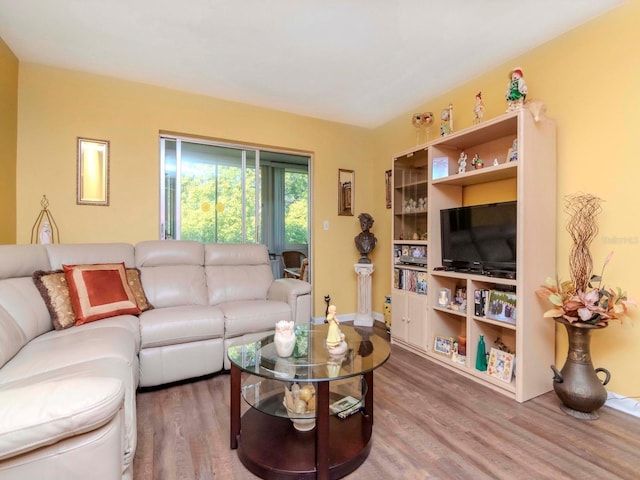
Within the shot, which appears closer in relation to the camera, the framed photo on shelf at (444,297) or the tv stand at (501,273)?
the tv stand at (501,273)

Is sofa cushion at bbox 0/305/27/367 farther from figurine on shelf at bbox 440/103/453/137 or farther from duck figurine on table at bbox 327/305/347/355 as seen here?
figurine on shelf at bbox 440/103/453/137

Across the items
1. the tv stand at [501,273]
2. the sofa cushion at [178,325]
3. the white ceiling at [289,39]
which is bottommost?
the sofa cushion at [178,325]

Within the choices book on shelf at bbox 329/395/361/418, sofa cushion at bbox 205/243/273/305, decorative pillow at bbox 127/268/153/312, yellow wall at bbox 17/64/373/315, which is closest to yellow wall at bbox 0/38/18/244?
yellow wall at bbox 17/64/373/315

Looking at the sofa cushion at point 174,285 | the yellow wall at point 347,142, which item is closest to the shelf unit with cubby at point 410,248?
the yellow wall at point 347,142

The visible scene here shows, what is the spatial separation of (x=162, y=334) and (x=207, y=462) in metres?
0.95

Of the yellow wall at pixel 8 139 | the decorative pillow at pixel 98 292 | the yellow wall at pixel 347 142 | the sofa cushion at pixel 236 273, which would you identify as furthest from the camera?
the sofa cushion at pixel 236 273

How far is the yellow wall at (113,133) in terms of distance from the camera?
2650mm

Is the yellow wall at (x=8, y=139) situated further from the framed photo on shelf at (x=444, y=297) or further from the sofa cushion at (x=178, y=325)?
the framed photo on shelf at (x=444, y=297)

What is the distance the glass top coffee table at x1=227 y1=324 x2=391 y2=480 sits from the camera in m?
1.32

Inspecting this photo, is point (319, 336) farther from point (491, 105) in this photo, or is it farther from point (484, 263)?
point (491, 105)

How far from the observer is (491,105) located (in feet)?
8.73

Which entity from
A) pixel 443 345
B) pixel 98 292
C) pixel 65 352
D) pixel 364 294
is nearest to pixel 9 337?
pixel 65 352

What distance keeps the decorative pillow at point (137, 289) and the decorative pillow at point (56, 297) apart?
42 centimetres

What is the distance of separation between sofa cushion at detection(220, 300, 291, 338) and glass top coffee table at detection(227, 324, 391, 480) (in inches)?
23.9
